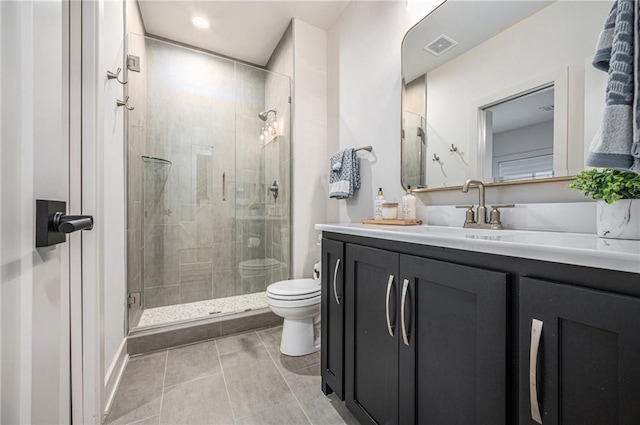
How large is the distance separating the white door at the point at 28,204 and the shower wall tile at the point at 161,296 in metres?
1.79

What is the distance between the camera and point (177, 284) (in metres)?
2.44

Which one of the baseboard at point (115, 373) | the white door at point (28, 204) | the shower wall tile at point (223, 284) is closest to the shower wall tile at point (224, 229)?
the shower wall tile at point (223, 284)

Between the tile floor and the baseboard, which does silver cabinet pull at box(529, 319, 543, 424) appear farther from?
the baseboard

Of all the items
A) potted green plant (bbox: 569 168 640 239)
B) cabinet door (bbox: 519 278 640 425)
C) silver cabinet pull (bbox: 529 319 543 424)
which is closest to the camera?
cabinet door (bbox: 519 278 640 425)

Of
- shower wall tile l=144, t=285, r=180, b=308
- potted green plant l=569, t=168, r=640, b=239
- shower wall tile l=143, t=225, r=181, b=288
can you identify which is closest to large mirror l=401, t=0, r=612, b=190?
potted green plant l=569, t=168, r=640, b=239

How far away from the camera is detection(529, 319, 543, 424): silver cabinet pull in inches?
21.9

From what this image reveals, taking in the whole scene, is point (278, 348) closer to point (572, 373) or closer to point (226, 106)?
point (572, 373)

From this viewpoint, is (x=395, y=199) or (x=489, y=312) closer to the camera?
(x=489, y=312)

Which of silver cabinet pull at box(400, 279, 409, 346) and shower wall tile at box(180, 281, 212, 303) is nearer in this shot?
silver cabinet pull at box(400, 279, 409, 346)

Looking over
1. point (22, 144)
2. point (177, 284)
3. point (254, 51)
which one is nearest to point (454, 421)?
point (22, 144)

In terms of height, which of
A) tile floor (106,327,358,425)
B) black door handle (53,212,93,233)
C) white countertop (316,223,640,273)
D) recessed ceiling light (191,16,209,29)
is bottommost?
tile floor (106,327,358,425)

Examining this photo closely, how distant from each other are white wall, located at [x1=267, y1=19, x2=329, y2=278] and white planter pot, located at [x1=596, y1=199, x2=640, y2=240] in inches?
76.1

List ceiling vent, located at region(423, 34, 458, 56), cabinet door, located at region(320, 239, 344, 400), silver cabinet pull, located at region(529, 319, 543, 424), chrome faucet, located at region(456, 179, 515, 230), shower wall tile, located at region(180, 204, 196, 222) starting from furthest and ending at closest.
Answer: shower wall tile, located at region(180, 204, 196, 222) < ceiling vent, located at region(423, 34, 458, 56) < cabinet door, located at region(320, 239, 344, 400) < chrome faucet, located at region(456, 179, 515, 230) < silver cabinet pull, located at region(529, 319, 543, 424)

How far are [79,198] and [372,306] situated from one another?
1209 millimetres
